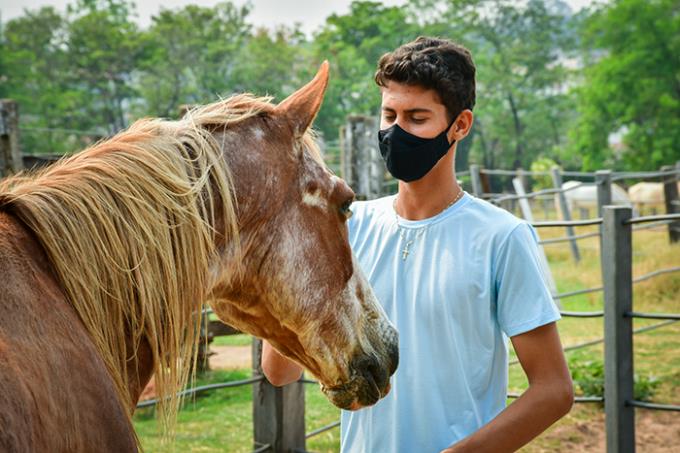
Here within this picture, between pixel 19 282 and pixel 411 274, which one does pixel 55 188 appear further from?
pixel 411 274

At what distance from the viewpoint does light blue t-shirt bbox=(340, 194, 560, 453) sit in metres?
1.72

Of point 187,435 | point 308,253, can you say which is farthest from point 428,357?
point 187,435

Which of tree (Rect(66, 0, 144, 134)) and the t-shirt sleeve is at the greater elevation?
tree (Rect(66, 0, 144, 134))

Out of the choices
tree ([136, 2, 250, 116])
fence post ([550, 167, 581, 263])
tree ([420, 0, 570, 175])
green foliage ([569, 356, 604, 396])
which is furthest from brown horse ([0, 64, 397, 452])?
tree ([420, 0, 570, 175])

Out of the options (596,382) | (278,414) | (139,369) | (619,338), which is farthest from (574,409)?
(139,369)

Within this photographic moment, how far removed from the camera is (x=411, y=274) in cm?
184

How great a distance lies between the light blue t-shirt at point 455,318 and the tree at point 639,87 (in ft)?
102

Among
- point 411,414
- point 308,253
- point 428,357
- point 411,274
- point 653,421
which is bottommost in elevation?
point 653,421

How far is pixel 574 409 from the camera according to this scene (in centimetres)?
527

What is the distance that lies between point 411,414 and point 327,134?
34.8 metres

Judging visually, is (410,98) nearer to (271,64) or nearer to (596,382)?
(596,382)

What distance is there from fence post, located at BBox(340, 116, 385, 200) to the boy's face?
13.0 ft

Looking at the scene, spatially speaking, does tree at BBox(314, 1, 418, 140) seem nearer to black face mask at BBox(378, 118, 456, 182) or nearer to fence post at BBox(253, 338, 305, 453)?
fence post at BBox(253, 338, 305, 453)

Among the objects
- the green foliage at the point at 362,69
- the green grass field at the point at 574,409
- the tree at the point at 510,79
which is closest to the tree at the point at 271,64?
the green foliage at the point at 362,69
